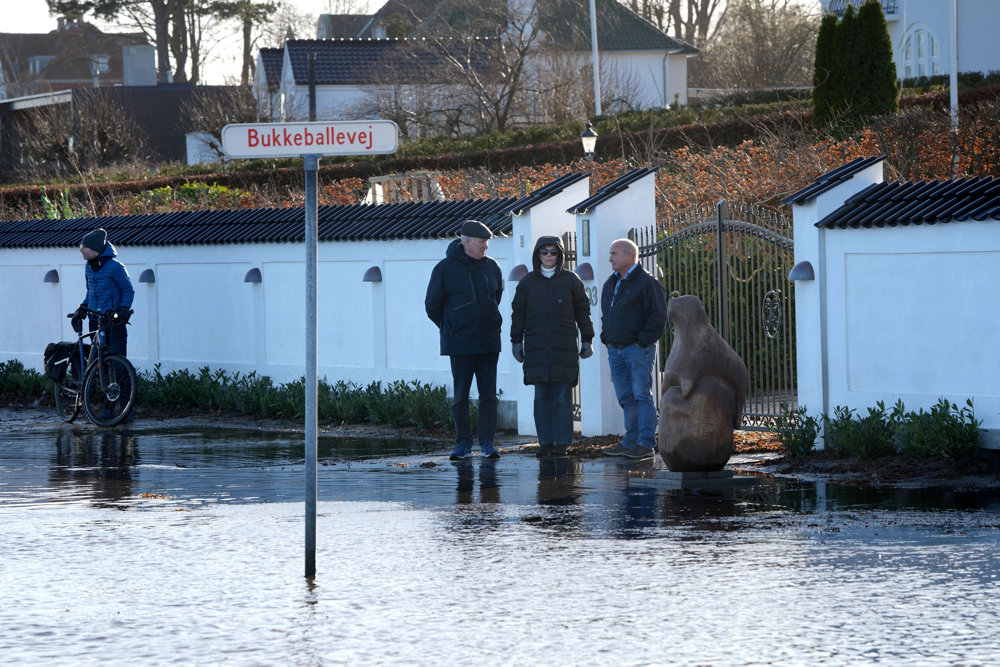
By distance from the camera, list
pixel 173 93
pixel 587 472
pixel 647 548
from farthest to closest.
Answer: pixel 173 93, pixel 587 472, pixel 647 548

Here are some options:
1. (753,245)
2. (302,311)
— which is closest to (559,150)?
(302,311)

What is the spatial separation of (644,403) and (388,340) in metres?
4.69

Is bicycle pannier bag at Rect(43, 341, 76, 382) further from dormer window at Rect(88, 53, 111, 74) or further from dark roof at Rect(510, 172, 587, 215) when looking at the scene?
dormer window at Rect(88, 53, 111, 74)

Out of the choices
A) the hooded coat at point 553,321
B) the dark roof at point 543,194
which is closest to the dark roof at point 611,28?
the dark roof at point 543,194

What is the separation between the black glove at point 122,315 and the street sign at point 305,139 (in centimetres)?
913

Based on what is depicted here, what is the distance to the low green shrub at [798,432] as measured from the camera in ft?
41.1

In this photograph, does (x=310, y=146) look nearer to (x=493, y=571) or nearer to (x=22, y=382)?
(x=493, y=571)

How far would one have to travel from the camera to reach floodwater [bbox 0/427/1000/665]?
6453mm

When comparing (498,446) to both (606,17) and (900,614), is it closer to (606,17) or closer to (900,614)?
(900,614)

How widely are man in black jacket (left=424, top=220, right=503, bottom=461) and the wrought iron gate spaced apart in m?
1.68

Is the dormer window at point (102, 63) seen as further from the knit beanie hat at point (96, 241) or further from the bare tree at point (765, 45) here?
the knit beanie hat at point (96, 241)

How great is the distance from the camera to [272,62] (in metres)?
70.3

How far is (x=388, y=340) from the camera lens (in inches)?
667

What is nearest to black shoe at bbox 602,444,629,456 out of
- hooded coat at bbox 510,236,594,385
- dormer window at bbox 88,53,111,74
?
hooded coat at bbox 510,236,594,385
